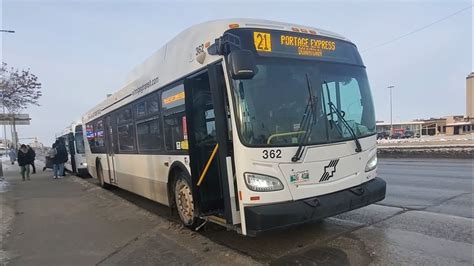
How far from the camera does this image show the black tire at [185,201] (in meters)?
6.64

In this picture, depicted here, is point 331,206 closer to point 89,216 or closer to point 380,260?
point 380,260

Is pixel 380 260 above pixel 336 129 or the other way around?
the other way around

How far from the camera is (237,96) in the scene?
500 cm

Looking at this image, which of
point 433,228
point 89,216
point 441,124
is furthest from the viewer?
point 441,124

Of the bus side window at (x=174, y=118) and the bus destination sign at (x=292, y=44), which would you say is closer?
the bus destination sign at (x=292, y=44)

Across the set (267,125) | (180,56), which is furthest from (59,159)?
(267,125)

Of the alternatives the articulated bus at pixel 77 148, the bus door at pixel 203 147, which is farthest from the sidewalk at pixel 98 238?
the articulated bus at pixel 77 148

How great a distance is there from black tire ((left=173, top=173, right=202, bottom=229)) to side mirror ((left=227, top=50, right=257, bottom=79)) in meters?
2.50

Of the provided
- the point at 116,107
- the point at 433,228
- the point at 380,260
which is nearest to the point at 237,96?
the point at 380,260

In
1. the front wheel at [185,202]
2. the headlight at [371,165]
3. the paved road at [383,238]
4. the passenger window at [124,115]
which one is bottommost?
the paved road at [383,238]

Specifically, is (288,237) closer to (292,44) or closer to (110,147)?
(292,44)

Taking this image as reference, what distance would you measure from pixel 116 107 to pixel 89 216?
126 inches

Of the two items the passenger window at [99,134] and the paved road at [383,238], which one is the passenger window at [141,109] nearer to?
the paved road at [383,238]

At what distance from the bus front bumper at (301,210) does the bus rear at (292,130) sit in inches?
0.5
